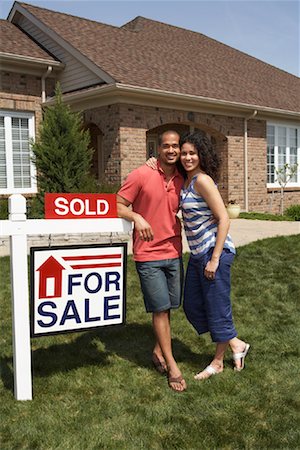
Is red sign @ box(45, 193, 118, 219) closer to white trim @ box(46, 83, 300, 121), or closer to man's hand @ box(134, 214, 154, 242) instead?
man's hand @ box(134, 214, 154, 242)

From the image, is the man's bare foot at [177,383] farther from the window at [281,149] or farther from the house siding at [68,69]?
the window at [281,149]

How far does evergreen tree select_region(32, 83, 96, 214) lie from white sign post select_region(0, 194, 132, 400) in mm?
8009

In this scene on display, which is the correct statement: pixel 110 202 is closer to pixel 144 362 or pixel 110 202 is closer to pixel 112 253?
pixel 112 253

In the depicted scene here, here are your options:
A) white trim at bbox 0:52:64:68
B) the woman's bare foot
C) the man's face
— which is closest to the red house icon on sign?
the man's face

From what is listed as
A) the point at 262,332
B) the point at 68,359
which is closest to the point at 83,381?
the point at 68,359

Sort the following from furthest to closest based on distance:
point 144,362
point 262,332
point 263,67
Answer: point 263,67 < point 262,332 < point 144,362

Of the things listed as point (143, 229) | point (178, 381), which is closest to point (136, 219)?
point (143, 229)

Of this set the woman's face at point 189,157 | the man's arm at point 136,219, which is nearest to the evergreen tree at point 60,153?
the man's arm at point 136,219

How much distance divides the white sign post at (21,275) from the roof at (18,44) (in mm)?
10602

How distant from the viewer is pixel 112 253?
11.9 feet

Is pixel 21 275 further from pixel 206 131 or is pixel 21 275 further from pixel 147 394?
pixel 206 131

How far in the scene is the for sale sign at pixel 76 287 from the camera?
3.39 metres

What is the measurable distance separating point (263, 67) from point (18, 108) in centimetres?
1218

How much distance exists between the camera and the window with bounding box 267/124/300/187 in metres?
16.9
